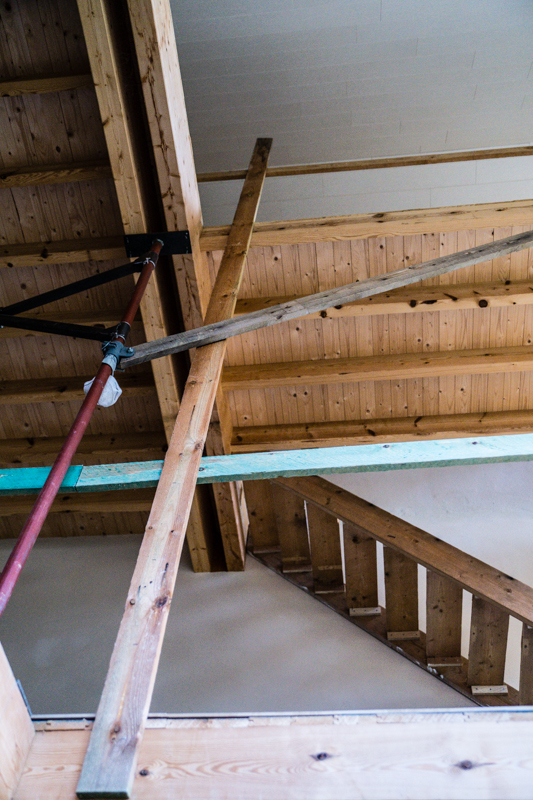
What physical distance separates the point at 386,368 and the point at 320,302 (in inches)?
49.9

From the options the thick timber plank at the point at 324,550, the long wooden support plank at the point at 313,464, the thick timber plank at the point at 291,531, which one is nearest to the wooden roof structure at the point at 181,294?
the thick timber plank at the point at 291,531

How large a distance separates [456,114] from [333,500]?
3727 millimetres

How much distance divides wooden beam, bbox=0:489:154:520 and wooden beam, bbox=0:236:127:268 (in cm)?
195

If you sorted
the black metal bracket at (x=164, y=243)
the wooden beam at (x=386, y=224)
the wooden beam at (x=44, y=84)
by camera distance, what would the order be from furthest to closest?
1. the wooden beam at (x=386, y=224)
2. the black metal bracket at (x=164, y=243)
3. the wooden beam at (x=44, y=84)

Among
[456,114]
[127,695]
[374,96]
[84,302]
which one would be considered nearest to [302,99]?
[374,96]

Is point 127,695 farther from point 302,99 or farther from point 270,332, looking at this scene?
point 302,99

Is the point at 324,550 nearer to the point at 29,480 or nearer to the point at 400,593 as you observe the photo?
the point at 400,593

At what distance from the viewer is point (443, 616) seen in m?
3.79

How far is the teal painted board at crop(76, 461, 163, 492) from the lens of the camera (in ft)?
7.33

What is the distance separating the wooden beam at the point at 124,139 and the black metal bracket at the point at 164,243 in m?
0.04

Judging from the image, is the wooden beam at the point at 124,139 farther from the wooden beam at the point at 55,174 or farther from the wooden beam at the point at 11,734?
the wooden beam at the point at 11,734

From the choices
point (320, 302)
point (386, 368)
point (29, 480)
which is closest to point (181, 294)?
point (320, 302)

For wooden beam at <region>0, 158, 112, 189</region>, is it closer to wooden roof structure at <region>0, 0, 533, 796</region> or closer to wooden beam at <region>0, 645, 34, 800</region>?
wooden roof structure at <region>0, 0, 533, 796</region>

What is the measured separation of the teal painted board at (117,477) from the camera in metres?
2.23
